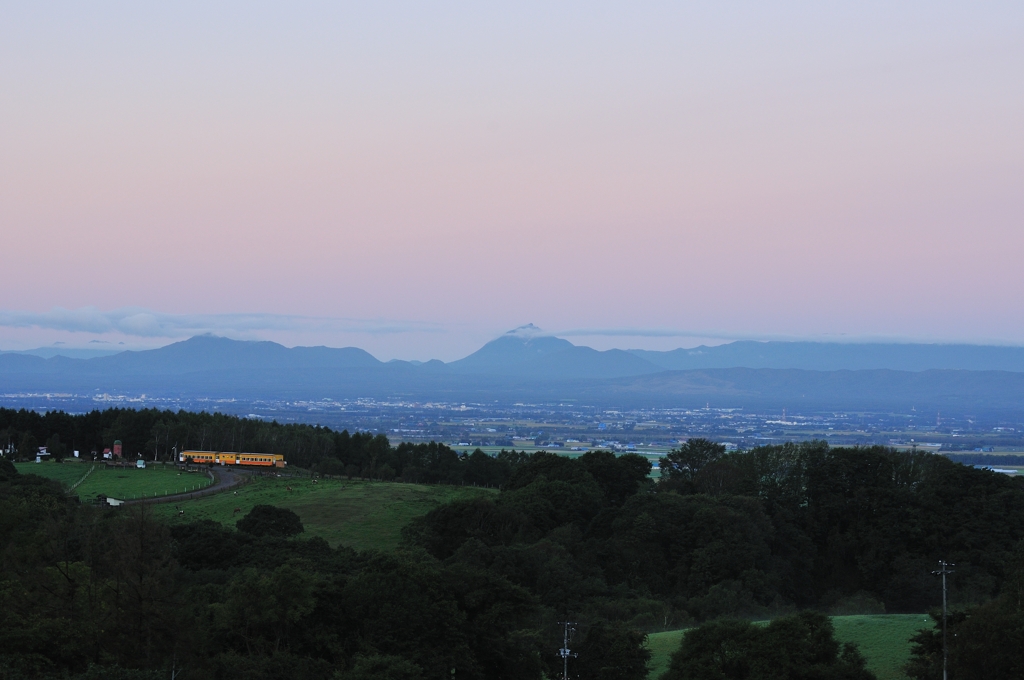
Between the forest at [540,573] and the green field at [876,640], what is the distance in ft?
7.15

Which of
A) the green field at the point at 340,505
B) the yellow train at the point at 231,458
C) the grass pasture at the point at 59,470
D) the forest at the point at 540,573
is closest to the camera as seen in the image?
the forest at the point at 540,573

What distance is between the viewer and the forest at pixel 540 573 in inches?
907

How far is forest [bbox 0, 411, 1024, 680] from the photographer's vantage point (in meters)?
23.0

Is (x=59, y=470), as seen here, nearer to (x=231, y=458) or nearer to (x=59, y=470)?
(x=59, y=470)

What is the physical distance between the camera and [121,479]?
57281mm

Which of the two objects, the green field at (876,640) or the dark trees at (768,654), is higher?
the dark trees at (768,654)

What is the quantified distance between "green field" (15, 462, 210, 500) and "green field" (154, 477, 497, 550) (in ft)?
11.8

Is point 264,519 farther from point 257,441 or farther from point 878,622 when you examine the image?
point 257,441

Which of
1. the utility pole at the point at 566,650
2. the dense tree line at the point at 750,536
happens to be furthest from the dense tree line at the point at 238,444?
the utility pole at the point at 566,650

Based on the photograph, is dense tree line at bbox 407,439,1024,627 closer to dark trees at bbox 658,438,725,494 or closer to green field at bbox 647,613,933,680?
dark trees at bbox 658,438,725,494

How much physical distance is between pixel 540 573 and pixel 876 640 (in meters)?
11.4

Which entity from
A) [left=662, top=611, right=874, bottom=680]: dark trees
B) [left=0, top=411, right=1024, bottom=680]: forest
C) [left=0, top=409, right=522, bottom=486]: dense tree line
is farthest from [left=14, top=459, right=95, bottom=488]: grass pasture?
[left=662, top=611, right=874, bottom=680]: dark trees

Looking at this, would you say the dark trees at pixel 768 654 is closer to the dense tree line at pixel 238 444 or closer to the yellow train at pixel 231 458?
the dense tree line at pixel 238 444

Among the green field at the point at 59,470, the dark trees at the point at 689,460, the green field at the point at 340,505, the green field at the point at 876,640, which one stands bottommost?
the green field at the point at 876,640
